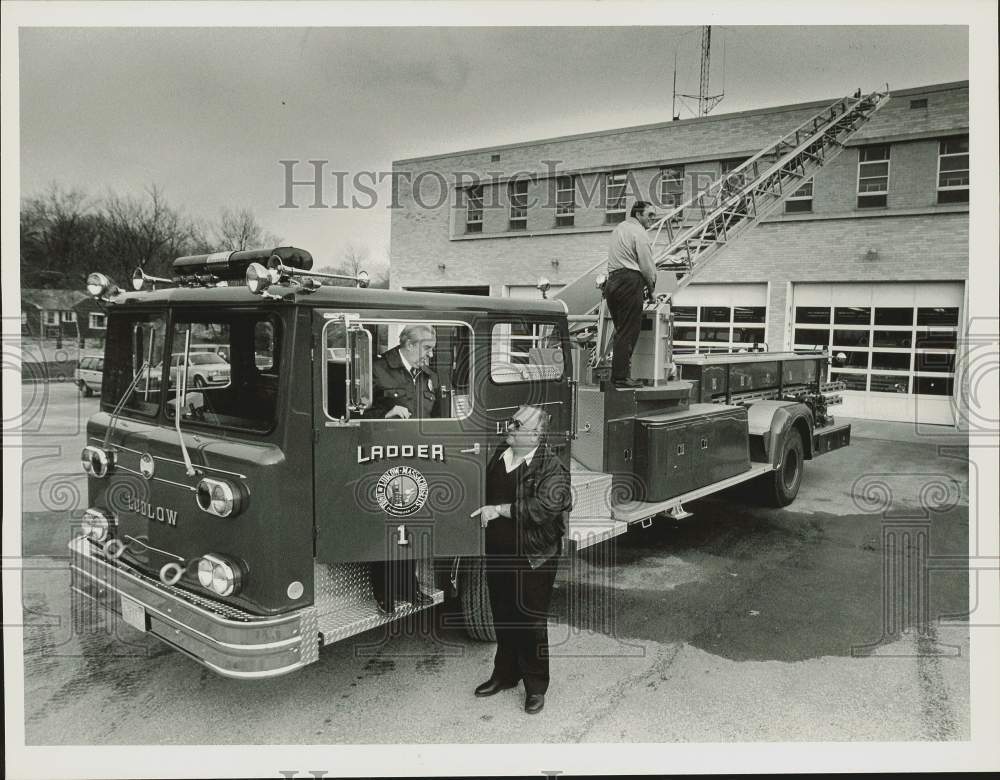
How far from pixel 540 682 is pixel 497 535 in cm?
89

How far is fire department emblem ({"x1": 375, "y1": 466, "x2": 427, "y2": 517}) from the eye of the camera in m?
3.85

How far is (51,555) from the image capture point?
6395mm

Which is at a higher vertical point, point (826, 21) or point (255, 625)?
point (826, 21)

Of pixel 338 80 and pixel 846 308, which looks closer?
pixel 338 80

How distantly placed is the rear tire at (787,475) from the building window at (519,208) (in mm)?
7724

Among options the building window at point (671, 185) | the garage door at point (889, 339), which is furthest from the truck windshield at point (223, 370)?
the building window at point (671, 185)

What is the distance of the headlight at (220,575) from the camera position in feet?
11.8

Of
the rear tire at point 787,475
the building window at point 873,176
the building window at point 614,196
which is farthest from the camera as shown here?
the building window at point 614,196

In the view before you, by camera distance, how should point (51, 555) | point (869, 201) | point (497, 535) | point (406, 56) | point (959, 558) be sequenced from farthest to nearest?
1. point (869, 201)
2. point (959, 558)
3. point (51, 555)
4. point (406, 56)
5. point (497, 535)

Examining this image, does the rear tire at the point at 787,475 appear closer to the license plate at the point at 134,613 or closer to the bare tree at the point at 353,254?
the bare tree at the point at 353,254

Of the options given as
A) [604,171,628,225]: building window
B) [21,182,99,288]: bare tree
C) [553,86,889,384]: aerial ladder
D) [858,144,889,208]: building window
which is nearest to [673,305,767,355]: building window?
[604,171,628,225]: building window

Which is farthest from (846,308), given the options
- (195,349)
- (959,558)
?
(195,349)

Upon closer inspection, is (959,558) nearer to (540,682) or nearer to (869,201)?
(540,682)

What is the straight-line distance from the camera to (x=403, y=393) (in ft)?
13.4
